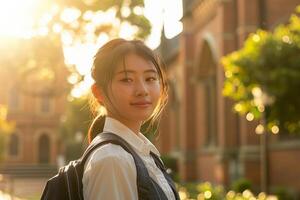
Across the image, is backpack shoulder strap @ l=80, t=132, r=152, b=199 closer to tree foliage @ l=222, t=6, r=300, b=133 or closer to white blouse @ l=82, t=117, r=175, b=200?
white blouse @ l=82, t=117, r=175, b=200

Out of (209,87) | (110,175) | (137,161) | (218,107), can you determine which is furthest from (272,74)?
(209,87)

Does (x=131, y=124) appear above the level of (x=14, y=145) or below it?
below

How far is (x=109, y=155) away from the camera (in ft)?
5.47

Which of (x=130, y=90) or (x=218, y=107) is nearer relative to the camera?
(x=130, y=90)

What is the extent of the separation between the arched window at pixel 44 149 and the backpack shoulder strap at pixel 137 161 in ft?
151

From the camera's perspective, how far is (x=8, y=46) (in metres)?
21.9

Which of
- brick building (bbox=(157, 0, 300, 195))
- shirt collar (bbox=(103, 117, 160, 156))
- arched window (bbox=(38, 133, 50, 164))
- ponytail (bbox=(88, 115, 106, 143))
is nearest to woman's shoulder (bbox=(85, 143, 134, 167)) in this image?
shirt collar (bbox=(103, 117, 160, 156))

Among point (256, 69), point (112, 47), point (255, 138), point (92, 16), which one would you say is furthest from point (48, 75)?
point (112, 47)

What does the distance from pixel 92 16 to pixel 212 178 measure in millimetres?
9271

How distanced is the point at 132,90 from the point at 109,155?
1.02 ft

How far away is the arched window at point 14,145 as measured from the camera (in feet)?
151

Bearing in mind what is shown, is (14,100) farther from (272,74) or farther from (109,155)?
(109,155)

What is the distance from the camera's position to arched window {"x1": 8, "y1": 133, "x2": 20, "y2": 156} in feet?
151

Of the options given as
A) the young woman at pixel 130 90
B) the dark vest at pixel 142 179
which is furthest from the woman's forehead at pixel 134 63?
the dark vest at pixel 142 179
